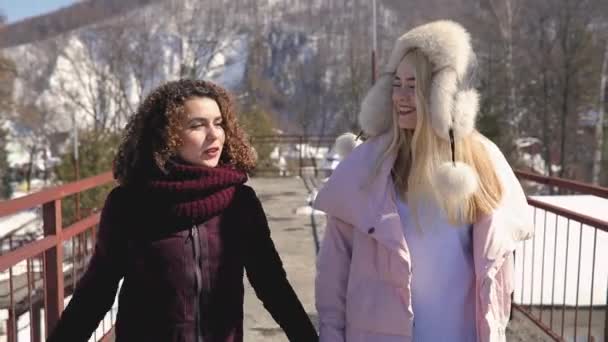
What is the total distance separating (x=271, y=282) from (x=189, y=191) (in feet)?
1.32

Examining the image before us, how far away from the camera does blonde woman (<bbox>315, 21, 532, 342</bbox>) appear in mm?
1583

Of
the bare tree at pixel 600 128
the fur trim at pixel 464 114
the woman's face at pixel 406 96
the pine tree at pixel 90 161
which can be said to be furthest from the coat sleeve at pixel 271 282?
the bare tree at pixel 600 128

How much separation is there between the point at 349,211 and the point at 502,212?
437 millimetres

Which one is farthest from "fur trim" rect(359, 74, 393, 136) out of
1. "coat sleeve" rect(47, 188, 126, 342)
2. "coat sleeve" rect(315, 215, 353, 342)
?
"coat sleeve" rect(47, 188, 126, 342)

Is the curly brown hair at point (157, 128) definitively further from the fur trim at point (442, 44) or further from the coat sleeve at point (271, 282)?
the fur trim at point (442, 44)

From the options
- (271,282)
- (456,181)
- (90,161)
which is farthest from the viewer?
(90,161)

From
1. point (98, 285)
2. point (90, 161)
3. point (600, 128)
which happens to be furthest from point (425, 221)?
point (600, 128)

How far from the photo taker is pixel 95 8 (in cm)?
3494

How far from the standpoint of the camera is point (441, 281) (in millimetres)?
1638

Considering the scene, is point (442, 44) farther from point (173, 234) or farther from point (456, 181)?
point (173, 234)

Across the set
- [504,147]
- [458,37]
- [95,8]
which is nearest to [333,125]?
[95,8]

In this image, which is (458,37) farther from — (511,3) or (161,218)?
(511,3)

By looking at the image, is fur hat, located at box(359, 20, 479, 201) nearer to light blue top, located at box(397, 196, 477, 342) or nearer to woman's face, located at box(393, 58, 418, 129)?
woman's face, located at box(393, 58, 418, 129)

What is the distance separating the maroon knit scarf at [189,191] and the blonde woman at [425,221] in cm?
30
